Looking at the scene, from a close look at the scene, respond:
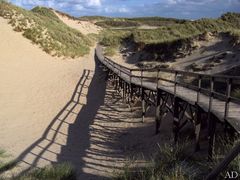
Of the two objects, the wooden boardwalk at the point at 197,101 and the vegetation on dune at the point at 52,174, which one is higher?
the wooden boardwalk at the point at 197,101

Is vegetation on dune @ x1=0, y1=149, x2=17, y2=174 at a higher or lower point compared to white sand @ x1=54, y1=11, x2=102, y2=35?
lower

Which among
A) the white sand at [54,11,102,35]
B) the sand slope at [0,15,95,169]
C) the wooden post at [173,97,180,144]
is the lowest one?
the sand slope at [0,15,95,169]

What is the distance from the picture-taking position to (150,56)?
115 feet

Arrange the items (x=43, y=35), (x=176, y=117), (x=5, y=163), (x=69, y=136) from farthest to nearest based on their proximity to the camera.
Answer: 1. (x=43, y=35)
2. (x=69, y=136)
3. (x=176, y=117)
4. (x=5, y=163)

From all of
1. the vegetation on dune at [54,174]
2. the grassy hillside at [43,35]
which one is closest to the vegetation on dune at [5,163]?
the vegetation on dune at [54,174]

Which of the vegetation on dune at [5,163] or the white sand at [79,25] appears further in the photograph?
the white sand at [79,25]

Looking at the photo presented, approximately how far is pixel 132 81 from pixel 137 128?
367 cm

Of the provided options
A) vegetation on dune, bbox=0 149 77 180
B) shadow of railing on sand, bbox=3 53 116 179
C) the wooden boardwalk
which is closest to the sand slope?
shadow of railing on sand, bbox=3 53 116 179

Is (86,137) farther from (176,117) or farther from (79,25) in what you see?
(79,25)

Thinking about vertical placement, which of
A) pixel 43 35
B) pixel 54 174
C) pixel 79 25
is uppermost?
pixel 79 25

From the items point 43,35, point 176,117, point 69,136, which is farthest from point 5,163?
point 43,35

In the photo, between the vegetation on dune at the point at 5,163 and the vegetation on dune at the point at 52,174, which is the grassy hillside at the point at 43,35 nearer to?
the vegetation on dune at the point at 5,163

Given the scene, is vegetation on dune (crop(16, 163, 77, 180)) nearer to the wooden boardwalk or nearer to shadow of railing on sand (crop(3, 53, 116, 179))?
shadow of railing on sand (crop(3, 53, 116, 179))

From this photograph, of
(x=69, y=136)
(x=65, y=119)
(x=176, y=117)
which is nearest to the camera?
(x=176, y=117)
